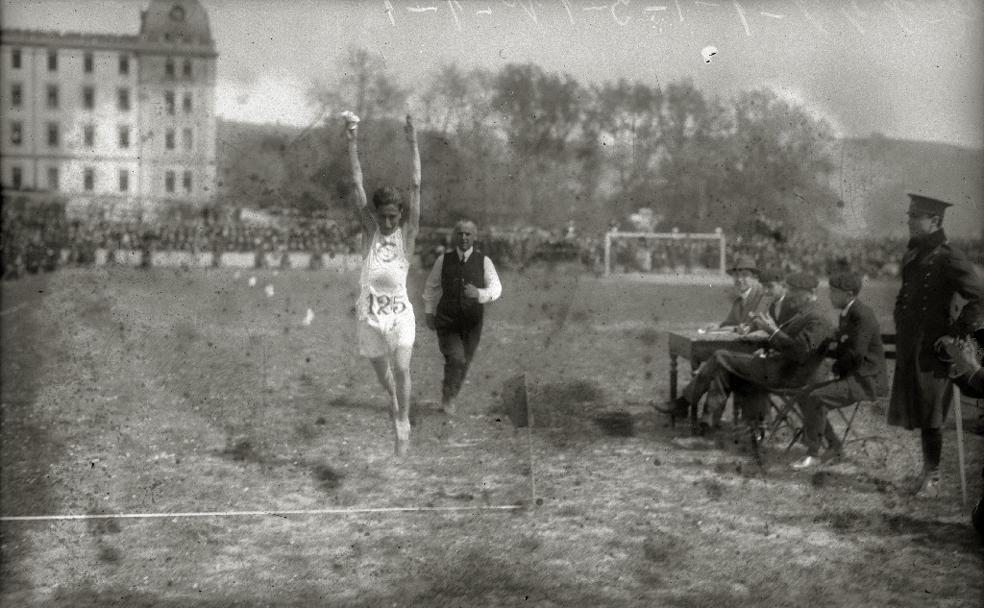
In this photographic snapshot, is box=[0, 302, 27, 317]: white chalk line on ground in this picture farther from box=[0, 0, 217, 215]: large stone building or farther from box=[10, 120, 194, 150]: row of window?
box=[10, 120, 194, 150]: row of window

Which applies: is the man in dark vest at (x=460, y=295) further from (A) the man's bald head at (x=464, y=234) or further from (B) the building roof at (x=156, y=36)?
(B) the building roof at (x=156, y=36)

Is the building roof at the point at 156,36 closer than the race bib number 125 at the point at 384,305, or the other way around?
the building roof at the point at 156,36

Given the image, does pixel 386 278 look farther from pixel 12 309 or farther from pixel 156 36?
pixel 12 309

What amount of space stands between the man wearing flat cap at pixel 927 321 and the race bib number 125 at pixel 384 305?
9.79ft

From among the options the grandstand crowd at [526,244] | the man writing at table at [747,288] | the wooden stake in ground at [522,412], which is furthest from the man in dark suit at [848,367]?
the wooden stake in ground at [522,412]

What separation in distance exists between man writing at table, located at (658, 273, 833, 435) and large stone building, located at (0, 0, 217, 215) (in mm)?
3842

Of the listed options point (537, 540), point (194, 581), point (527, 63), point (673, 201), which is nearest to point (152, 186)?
point (527, 63)

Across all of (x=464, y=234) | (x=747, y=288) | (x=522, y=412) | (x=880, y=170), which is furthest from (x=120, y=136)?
(x=880, y=170)

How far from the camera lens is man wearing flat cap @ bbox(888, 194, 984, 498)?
537 centimetres

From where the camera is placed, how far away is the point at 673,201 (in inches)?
334

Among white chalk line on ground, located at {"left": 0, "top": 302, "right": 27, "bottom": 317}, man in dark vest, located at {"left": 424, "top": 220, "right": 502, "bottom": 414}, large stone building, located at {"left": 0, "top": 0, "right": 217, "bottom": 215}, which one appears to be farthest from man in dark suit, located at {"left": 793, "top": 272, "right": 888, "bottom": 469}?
white chalk line on ground, located at {"left": 0, "top": 302, "right": 27, "bottom": 317}

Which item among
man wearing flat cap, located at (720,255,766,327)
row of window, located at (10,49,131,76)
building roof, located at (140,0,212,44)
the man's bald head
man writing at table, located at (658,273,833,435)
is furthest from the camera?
man wearing flat cap, located at (720,255,766,327)

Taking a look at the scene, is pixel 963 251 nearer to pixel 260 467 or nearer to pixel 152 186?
pixel 260 467

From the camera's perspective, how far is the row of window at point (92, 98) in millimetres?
5594
